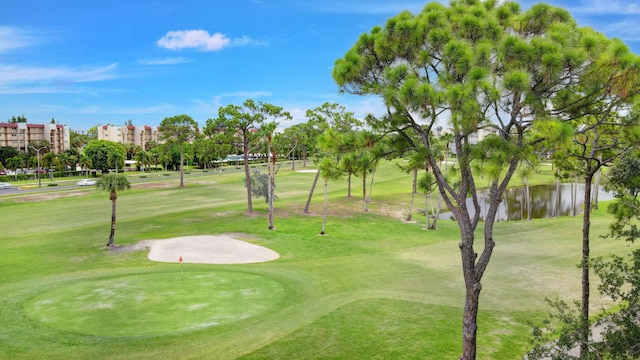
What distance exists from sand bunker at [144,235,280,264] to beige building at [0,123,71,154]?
13375cm

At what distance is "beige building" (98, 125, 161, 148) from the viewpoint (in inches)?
7534

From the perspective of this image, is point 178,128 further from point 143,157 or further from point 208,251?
point 143,157

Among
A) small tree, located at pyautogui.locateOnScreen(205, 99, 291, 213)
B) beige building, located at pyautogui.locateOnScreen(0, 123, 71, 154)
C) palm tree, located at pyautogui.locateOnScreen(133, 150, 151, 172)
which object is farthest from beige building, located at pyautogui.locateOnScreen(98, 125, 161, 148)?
small tree, located at pyautogui.locateOnScreen(205, 99, 291, 213)

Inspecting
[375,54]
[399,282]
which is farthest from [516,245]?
[375,54]

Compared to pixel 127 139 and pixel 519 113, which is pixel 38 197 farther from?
pixel 127 139

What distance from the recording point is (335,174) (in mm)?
15672

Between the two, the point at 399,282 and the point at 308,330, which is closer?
the point at 308,330

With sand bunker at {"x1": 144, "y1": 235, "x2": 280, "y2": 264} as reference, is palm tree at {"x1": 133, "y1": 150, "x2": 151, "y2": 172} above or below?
above

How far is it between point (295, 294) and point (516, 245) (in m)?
19.7

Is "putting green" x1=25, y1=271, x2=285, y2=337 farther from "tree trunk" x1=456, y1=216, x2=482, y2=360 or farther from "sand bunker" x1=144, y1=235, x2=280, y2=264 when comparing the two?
"tree trunk" x1=456, y1=216, x2=482, y2=360

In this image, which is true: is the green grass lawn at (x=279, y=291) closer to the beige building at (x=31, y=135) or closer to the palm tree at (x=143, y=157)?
the palm tree at (x=143, y=157)

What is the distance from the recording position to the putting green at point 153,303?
55.7ft

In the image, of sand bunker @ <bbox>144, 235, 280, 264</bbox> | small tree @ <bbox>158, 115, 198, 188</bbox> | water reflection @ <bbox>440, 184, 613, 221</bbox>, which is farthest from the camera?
small tree @ <bbox>158, 115, 198, 188</bbox>

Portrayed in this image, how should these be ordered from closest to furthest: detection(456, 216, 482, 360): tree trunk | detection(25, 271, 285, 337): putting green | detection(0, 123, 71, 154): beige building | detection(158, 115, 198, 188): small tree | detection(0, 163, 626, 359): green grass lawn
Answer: detection(456, 216, 482, 360): tree trunk < detection(0, 163, 626, 359): green grass lawn < detection(25, 271, 285, 337): putting green < detection(158, 115, 198, 188): small tree < detection(0, 123, 71, 154): beige building
